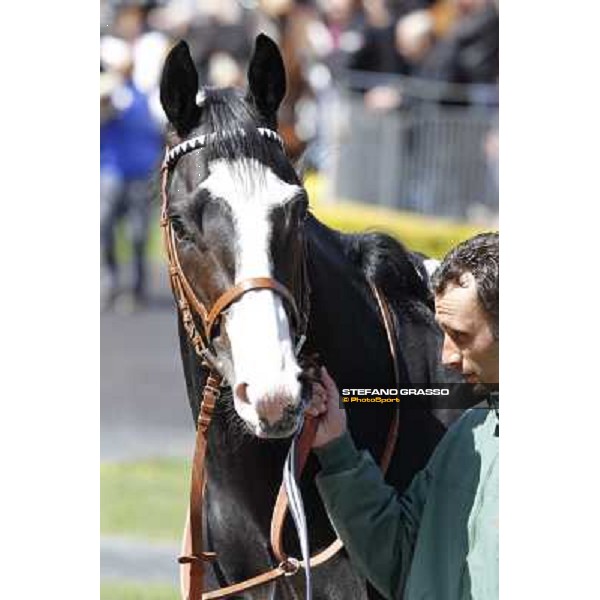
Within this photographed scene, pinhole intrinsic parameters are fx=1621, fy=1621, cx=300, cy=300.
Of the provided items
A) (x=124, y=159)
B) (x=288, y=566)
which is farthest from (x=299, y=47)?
(x=124, y=159)

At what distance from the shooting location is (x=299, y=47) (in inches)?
227

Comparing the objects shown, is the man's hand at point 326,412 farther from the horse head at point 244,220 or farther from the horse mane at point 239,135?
the horse mane at point 239,135

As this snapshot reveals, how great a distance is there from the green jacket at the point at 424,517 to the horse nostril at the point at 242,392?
14.6 inches

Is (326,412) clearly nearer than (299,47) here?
Yes

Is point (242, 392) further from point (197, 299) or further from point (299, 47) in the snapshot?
point (299, 47)

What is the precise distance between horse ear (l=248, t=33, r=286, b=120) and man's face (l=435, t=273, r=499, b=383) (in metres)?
0.69

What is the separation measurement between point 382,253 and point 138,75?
214cm

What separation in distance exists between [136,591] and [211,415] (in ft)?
7.04

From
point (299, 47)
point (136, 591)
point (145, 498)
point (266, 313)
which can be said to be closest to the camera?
point (266, 313)

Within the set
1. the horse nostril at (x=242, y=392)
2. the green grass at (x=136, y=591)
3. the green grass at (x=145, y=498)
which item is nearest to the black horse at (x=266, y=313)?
the horse nostril at (x=242, y=392)

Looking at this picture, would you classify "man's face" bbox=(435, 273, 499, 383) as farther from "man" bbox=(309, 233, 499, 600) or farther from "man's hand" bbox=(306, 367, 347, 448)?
"man's hand" bbox=(306, 367, 347, 448)
